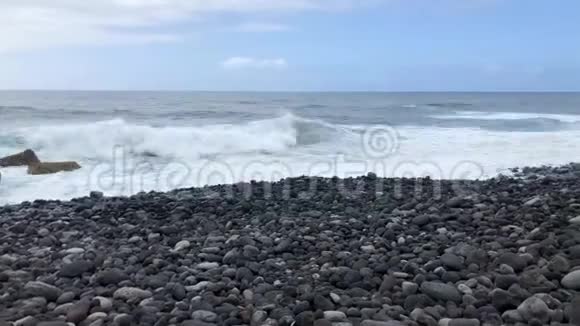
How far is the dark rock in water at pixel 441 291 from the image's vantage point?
3.45m

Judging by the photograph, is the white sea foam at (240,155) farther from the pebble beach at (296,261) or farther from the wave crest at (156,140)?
the pebble beach at (296,261)

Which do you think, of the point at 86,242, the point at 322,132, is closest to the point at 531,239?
the point at 86,242

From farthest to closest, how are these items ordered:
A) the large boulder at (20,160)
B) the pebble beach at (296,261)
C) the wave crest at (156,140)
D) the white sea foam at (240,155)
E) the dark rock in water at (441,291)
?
the wave crest at (156,140) → the large boulder at (20,160) → the white sea foam at (240,155) → the dark rock in water at (441,291) → the pebble beach at (296,261)

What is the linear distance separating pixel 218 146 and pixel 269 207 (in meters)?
9.97

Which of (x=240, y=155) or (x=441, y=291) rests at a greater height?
(x=441, y=291)

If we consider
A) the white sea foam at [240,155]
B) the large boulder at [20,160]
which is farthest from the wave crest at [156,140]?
the large boulder at [20,160]

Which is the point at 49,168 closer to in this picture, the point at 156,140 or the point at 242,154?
the point at 156,140

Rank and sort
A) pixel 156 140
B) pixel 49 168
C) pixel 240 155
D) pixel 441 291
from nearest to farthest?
pixel 441 291, pixel 49 168, pixel 240 155, pixel 156 140

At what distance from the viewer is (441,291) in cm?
351

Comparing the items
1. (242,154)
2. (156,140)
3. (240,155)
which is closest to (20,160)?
(156,140)

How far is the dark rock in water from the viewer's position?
11.3 feet

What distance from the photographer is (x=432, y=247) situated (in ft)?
15.0

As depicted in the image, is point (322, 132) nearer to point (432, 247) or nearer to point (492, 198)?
point (492, 198)

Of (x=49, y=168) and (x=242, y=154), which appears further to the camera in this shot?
(x=242, y=154)
